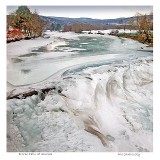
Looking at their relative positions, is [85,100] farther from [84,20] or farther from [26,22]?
[26,22]

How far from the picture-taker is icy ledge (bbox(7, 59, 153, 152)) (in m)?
2.00

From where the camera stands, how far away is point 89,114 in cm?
206

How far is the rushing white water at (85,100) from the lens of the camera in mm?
2006

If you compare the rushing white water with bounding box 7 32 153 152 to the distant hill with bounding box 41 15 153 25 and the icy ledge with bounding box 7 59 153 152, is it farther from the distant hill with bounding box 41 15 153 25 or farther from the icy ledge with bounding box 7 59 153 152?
the distant hill with bounding box 41 15 153 25

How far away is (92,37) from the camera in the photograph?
2289 millimetres

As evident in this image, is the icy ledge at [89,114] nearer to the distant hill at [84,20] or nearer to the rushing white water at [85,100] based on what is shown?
the rushing white water at [85,100]

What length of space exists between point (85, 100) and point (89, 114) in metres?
0.10

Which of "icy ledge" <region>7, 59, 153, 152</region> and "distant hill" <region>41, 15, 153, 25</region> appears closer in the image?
"icy ledge" <region>7, 59, 153, 152</region>

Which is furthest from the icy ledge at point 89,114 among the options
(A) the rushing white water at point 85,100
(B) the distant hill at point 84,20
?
(B) the distant hill at point 84,20

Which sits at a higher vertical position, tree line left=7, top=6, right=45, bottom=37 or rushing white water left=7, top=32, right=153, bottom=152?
tree line left=7, top=6, right=45, bottom=37

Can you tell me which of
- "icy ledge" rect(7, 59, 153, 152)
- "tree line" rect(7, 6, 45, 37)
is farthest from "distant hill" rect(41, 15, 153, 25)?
"icy ledge" rect(7, 59, 153, 152)

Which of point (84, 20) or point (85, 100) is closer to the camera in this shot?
point (85, 100)

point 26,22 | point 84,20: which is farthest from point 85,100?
point 26,22
